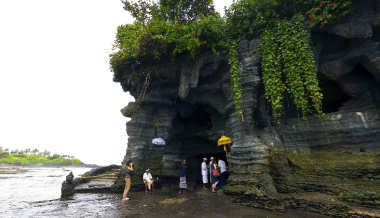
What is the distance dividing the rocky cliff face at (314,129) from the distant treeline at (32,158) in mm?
74057

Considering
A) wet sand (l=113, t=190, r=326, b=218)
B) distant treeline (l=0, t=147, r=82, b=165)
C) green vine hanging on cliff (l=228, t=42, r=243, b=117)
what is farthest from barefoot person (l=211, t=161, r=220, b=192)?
distant treeline (l=0, t=147, r=82, b=165)

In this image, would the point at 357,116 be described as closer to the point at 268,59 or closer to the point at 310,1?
the point at 268,59

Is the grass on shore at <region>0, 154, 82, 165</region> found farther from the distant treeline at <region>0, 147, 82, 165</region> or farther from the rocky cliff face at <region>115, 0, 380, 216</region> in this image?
the rocky cliff face at <region>115, 0, 380, 216</region>

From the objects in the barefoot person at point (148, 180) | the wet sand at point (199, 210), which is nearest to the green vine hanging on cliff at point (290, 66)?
the wet sand at point (199, 210)

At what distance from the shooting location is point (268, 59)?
9.09 meters

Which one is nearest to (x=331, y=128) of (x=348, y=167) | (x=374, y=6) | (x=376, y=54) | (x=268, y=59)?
(x=348, y=167)

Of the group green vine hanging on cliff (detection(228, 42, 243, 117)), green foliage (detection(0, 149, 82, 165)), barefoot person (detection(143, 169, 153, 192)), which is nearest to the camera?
green vine hanging on cliff (detection(228, 42, 243, 117))

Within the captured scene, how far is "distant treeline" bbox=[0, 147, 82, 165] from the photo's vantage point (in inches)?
2393

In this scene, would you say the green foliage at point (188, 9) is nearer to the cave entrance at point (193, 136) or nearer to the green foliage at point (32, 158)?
the cave entrance at point (193, 136)

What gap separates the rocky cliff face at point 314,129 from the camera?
22.9 ft

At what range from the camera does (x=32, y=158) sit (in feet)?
219

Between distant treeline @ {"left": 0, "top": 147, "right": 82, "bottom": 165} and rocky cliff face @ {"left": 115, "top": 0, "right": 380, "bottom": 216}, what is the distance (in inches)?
2916

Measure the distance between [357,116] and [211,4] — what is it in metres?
11.6

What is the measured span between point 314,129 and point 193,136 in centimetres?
853
